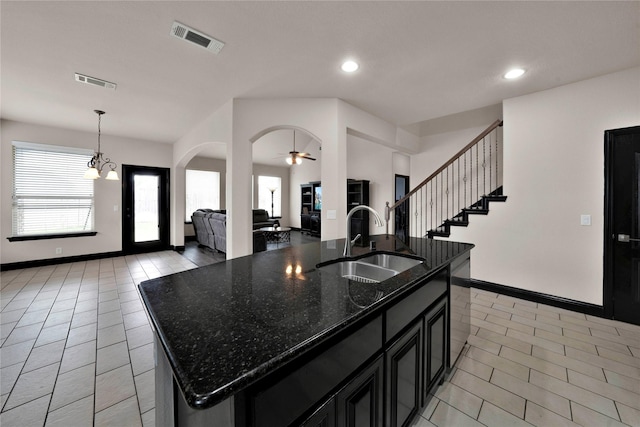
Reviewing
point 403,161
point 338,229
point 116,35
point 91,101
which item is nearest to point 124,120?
point 91,101

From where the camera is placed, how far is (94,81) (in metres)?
3.07

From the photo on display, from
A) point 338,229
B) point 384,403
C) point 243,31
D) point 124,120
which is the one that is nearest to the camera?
point 384,403

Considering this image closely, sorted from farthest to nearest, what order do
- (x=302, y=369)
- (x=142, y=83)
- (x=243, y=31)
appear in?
(x=142, y=83), (x=243, y=31), (x=302, y=369)

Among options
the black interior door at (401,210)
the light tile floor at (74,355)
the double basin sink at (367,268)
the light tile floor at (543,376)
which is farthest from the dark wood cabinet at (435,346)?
the black interior door at (401,210)

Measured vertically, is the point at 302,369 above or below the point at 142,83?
below

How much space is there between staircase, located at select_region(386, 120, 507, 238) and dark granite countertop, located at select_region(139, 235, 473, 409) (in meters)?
2.76

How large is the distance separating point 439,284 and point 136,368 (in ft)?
7.69

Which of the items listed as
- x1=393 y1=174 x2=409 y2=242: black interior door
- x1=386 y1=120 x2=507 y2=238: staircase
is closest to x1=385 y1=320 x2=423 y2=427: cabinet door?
x1=386 y1=120 x2=507 y2=238: staircase

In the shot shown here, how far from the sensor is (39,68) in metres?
2.78

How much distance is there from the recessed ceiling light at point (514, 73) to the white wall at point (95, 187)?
6.83m

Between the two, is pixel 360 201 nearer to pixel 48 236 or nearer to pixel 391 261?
pixel 391 261

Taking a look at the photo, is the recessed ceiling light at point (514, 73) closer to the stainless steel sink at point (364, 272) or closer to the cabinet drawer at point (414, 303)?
the cabinet drawer at point (414, 303)

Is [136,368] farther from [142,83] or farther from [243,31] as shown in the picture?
[142,83]

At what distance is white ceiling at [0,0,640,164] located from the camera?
1.94 m
